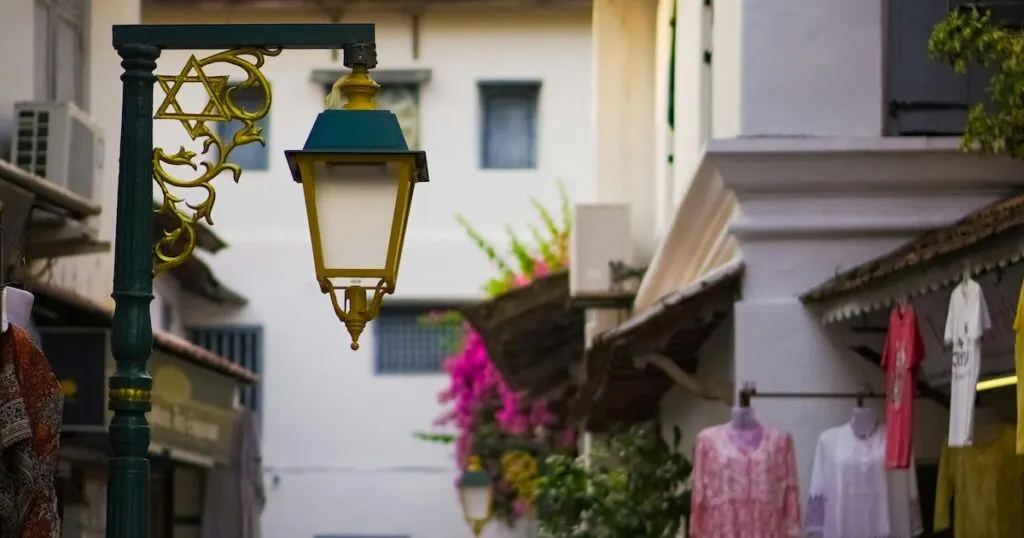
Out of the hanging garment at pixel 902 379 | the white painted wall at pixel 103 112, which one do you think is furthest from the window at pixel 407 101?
the hanging garment at pixel 902 379

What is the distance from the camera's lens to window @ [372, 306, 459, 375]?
3125 cm

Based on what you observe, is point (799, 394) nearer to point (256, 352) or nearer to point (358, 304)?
point (358, 304)

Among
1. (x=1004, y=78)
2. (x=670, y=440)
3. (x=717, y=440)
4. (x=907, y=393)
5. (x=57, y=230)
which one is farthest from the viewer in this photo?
(x=670, y=440)

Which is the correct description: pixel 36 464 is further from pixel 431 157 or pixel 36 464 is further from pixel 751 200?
pixel 431 157

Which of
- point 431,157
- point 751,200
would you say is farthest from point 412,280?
point 751,200

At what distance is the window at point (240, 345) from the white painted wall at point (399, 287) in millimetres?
148

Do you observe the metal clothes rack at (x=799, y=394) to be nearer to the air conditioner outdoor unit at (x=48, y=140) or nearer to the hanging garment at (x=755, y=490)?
the hanging garment at (x=755, y=490)

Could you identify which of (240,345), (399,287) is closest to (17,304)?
(240,345)

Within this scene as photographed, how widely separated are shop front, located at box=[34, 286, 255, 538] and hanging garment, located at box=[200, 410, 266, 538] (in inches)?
6.8

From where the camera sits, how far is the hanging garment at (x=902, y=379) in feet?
33.9

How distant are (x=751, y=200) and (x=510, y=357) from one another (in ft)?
33.0

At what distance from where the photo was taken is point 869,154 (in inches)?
469

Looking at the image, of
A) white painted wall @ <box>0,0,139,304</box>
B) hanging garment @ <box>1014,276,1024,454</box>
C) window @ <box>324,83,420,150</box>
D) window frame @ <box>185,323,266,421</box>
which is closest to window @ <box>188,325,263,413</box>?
window frame @ <box>185,323,266,421</box>

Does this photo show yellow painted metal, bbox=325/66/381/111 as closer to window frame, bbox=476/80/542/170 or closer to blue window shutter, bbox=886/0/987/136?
blue window shutter, bbox=886/0/987/136
